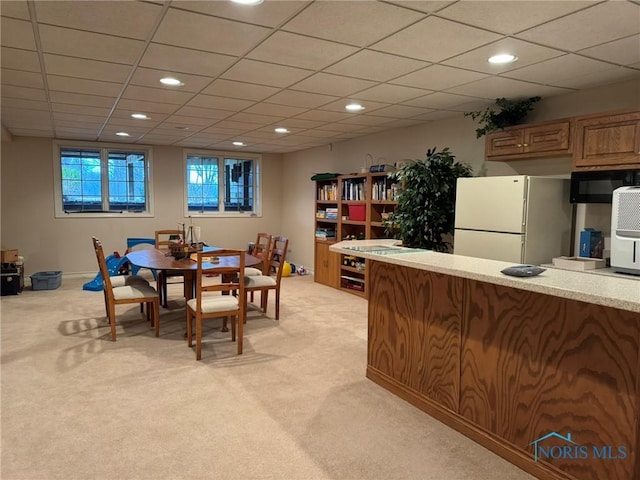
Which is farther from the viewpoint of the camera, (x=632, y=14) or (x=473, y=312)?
(x=473, y=312)

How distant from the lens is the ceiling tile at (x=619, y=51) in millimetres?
2625

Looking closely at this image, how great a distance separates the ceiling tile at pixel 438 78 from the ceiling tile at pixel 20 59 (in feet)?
8.74

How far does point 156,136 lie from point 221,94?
10.1 ft

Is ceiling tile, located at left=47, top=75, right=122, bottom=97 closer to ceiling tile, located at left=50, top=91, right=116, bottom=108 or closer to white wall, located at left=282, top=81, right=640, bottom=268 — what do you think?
ceiling tile, located at left=50, top=91, right=116, bottom=108

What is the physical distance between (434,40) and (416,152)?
2912 millimetres

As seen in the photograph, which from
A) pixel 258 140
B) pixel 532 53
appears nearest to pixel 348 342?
pixel 532 53

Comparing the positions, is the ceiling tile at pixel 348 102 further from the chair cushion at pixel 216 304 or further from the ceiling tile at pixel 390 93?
the chair cushion at pixel 216 304

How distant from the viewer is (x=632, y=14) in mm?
2246

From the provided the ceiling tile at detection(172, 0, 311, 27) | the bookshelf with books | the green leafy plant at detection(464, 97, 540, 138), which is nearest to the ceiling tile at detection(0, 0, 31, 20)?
the ceiling tile at detection(172, 0, 311, 27)

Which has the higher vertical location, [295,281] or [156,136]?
[156,136]

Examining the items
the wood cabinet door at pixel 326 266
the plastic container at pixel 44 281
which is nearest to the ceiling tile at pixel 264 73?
the wood cabinet door at pixel 326 266

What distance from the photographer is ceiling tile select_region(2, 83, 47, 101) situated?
386cm

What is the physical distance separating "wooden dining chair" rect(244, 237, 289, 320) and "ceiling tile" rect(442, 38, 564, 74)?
104 inches

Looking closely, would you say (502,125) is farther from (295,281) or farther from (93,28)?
(295,281)
